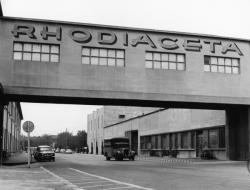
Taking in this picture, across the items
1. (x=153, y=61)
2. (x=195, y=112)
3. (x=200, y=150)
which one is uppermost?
(x=153, y=61)

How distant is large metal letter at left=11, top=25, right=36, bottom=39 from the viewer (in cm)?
3500

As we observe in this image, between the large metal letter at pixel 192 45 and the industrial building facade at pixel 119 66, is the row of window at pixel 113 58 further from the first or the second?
the large metal letter at pixel 192 45

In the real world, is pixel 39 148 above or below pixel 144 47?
below

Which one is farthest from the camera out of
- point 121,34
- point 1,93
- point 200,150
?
point 200,150

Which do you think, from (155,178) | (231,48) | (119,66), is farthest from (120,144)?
(155,178)

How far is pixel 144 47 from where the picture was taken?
37.8m

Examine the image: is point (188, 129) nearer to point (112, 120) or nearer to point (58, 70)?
point (58, 70)

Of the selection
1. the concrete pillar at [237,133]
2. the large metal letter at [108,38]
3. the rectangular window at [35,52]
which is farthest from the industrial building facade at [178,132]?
the rectangular window at [35,52]

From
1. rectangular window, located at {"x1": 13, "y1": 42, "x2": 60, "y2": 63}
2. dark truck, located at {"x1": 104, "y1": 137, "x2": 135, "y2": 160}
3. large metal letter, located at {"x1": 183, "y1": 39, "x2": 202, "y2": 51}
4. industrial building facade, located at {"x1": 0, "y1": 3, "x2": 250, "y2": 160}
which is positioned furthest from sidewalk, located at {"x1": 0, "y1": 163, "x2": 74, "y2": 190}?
dark truck, located at {"x1": 104, "y1": 137, "x2": 135, "y2": 160}

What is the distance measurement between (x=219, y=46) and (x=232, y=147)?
34.1ft

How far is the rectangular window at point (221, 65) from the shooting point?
39281 millimetres

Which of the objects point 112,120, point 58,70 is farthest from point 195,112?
point 112,120

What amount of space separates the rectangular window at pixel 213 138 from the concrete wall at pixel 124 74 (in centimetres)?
883

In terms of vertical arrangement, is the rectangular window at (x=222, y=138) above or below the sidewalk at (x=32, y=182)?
above
